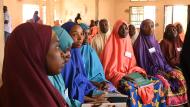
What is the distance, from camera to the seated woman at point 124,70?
381cm

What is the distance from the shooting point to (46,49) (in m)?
1.38

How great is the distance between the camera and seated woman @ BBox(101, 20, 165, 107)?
381 centimetres

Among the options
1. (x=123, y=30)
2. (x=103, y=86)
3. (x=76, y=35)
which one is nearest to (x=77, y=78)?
(x=76, y=35)

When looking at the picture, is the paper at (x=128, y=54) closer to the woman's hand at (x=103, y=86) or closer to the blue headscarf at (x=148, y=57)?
the blue headscarf at (x=148, y=57)

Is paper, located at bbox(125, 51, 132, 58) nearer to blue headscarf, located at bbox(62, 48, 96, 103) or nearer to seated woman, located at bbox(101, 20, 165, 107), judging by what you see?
seated woman, located at bbox(101, 20, 165, 107)

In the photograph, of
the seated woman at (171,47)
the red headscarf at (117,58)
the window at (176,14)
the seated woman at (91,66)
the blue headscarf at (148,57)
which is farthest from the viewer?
the window at (176,14)

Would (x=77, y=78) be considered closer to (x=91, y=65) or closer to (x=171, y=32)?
(x=91, y=65)

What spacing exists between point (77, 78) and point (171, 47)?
258 cm

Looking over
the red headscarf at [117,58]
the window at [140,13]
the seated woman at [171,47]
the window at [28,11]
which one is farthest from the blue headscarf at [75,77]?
the window at [140,13]

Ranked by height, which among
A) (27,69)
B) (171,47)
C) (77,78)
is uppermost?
(27,69)

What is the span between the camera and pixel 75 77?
9.59 feet

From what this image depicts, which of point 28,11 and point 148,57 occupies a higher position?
point 28,11

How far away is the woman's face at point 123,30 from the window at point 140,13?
5239mm

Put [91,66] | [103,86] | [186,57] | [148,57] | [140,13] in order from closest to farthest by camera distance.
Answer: [186,57] → [103,86] → [91,66] → [148,57] → [140,13]
